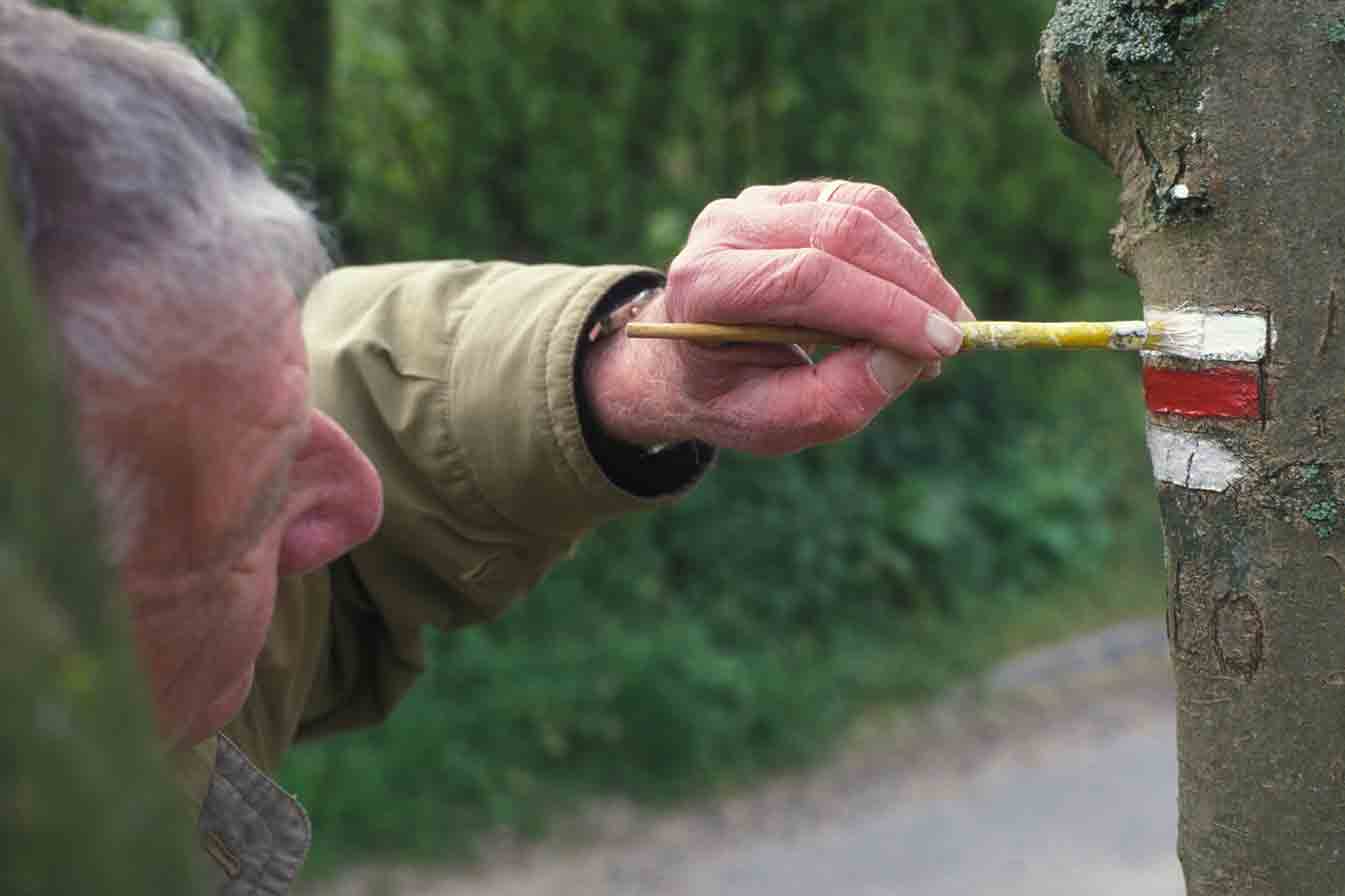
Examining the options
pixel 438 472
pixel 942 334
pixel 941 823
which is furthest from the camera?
pixel 941 823

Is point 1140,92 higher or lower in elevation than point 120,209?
higher

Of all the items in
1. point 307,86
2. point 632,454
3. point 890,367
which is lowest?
point 307,86

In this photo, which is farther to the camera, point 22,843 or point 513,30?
point 513,30

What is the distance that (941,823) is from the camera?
491 cm

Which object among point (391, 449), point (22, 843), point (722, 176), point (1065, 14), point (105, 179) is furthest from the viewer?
point (722, 176)

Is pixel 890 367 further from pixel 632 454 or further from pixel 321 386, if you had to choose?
pixel 321 386

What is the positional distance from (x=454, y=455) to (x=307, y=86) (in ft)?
11.7

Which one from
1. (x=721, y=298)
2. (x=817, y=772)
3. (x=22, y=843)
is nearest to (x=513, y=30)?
(x=817, y=772)

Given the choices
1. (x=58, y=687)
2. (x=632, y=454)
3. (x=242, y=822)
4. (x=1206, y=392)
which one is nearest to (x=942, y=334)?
(x=1206, y=392)

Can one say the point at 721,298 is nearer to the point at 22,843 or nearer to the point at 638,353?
the point at 638,353

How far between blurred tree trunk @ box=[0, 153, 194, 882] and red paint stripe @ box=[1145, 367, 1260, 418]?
995mm

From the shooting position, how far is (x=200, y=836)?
1547 mm

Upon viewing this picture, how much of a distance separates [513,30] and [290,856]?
4.22 meters

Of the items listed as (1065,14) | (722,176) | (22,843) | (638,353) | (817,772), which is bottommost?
(817,772)
